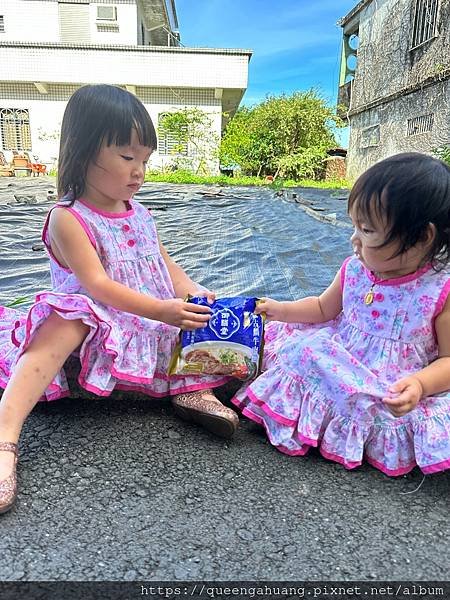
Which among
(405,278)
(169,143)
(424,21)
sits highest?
(424,21)

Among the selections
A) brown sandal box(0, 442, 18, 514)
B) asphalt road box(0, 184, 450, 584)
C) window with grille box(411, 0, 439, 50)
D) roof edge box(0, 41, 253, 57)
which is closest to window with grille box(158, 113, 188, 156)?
roof edge box(0, 41, 253, 57)

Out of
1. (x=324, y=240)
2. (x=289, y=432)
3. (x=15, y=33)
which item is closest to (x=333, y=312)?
(x=289, y=432)

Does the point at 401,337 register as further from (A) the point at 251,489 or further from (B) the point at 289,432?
(A) the point at 251,489

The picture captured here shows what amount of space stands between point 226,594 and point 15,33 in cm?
1580

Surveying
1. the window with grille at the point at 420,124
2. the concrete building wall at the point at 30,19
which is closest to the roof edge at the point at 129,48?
the concrete building wall at the point at 30,19

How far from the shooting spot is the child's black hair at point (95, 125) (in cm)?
121

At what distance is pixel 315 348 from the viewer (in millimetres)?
1216

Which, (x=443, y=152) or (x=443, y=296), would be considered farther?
(x=443, y=152)

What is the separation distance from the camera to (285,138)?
1251 centimetres

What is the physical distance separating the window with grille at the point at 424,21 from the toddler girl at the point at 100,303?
7942 millimetres

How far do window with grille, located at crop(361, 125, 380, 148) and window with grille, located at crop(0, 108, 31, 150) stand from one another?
26.8 feet

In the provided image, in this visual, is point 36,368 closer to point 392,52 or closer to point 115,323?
point 115,323

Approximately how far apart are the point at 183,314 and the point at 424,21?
28.2 feet

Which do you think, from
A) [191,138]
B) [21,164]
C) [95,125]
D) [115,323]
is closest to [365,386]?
[115,323]
